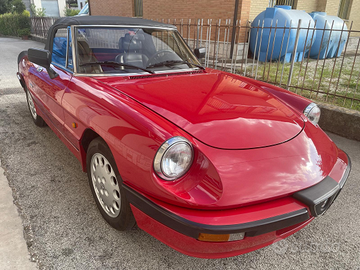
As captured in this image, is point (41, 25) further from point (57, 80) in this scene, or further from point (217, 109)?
point (217, 109)

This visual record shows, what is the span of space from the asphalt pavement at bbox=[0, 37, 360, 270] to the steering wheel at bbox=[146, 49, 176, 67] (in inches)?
53.6

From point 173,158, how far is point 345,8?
60.0 feet

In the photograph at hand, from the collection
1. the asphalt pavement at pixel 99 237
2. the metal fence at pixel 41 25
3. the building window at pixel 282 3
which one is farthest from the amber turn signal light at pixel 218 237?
the metal fence at pixel 41 25

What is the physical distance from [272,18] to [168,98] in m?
8.29

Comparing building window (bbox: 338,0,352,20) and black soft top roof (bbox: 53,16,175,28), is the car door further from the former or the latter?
building window (bbox: 338,0,352,20)

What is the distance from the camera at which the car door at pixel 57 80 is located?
2.62m

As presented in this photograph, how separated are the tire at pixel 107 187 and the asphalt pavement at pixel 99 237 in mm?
138

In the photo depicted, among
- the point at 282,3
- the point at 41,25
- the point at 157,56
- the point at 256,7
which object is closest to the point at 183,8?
the point at 256,7

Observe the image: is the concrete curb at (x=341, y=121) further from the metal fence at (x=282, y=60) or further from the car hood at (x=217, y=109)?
the car hood at (x=217, y=109)

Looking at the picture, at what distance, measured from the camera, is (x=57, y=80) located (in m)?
2.71

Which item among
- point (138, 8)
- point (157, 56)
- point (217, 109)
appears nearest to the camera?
point (217, 109)

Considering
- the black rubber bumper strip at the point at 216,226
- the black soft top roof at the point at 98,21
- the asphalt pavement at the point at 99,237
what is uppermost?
the black soft top roof at the point at 98,21

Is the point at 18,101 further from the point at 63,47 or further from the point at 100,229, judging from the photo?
the point at 100,229

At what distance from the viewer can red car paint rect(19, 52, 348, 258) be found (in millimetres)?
1508
